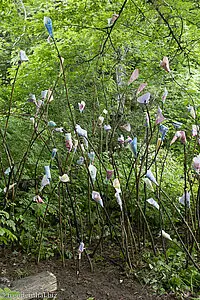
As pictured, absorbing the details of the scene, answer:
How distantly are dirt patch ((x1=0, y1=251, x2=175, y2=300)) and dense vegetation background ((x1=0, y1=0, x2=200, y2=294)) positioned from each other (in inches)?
3.3

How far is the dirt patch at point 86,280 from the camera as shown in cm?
209

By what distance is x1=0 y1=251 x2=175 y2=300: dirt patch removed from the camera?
2.09 metres

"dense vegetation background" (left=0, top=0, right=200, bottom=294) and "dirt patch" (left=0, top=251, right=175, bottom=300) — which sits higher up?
"dense vegetation background" (left=0, top=0, right=200, bottom=294)

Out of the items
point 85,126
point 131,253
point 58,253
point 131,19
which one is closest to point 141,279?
point 131,253

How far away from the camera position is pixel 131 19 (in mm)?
3346

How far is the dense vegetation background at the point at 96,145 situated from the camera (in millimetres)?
2404

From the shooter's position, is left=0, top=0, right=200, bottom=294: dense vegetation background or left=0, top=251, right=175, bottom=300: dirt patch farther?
left=0, top=0, right=200, bottom=294: dense vegetation background

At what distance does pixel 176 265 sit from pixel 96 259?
A: 56cm

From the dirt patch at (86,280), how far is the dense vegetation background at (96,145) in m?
0.09

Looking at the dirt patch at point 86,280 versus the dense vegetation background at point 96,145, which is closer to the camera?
the dirt patch at point 86,280

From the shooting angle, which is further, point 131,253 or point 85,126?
point 85,126

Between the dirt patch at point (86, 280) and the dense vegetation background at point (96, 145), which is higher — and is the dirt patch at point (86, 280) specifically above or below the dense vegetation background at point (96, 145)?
below

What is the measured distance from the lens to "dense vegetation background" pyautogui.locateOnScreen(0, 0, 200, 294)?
2.40 meters

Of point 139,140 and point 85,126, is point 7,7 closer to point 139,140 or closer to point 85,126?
point 85,126
